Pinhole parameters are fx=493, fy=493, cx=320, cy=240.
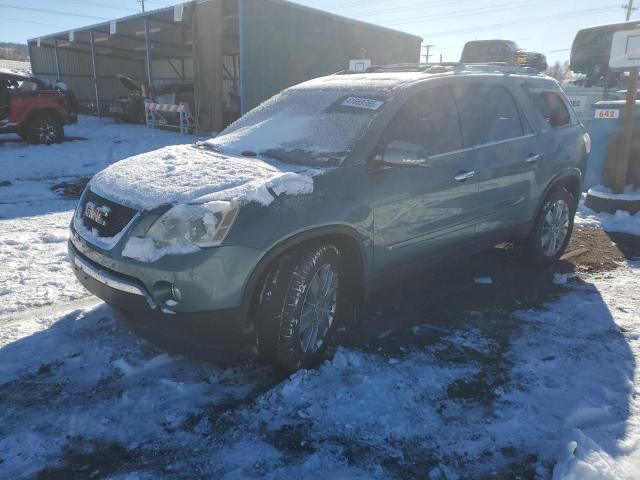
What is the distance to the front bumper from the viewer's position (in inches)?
103

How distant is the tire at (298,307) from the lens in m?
2.81

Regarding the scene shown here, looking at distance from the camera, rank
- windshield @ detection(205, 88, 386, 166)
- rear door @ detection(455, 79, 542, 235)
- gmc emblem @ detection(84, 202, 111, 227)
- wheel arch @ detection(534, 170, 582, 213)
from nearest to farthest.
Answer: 1. gmc emblem @ detection(84, 202, 111, 227)
2. windshield @ detection(205, 88, 386, 166)
3. rear door @ detection(455, 79, 542, 235)
4. wheel arch @ detection(534, 170, 582, 213)

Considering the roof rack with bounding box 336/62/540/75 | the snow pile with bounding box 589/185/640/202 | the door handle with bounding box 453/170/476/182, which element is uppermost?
the roof rack with bounding box 336/62/540/75

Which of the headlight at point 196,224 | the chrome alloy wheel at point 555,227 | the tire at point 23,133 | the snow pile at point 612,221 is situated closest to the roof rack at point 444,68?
the chrome alloy wheel at point 555,227

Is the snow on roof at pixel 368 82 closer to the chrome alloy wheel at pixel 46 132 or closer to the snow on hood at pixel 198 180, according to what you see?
the snow on hood at pixel 198 180

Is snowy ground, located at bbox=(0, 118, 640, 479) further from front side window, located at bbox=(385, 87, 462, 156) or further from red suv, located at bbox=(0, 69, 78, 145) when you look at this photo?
red suv, located at bbox=(0, 69, 78, 145)

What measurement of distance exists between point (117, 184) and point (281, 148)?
3.68ft

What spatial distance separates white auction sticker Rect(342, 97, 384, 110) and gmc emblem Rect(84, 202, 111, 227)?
1.84m

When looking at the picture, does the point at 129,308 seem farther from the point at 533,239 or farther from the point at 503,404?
the point at 533,239

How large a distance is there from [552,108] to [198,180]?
3.80 metres

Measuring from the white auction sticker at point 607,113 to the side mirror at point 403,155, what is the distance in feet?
20.4

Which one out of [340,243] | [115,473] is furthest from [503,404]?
[115,473]

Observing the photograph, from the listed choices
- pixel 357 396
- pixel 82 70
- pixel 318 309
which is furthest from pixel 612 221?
pixel 82 70

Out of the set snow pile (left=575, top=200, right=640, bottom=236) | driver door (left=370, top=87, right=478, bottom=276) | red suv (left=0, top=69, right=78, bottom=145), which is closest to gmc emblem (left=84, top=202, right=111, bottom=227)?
driver door (left=370, top=87, right=478, bottom=276)
